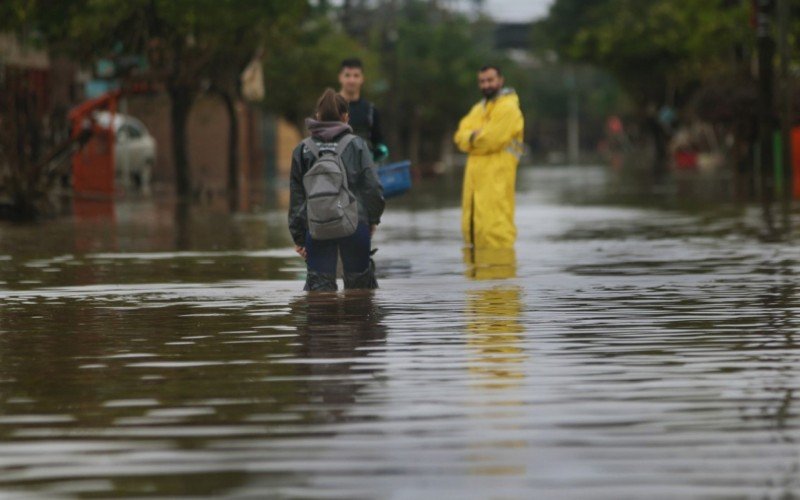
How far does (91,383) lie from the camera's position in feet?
30.4

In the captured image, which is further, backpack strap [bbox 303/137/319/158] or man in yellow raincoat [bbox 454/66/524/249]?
man in yellow raincoat [bbox 454/66/524/249]

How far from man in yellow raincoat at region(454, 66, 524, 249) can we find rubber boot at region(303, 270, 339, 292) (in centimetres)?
507

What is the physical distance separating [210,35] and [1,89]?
13.0 meters

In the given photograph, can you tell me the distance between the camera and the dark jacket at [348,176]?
1341 cm

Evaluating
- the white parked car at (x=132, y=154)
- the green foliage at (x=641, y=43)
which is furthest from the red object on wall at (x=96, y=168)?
the green foliage at (x=641, y=43)

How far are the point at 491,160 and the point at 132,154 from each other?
3525 cm

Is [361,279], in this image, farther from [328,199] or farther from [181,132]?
[181,132]

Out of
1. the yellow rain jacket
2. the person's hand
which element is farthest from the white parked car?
the person's hand

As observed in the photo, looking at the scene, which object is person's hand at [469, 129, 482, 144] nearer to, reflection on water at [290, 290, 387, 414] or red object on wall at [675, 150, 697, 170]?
reflection on water at [290, 290, 387, 414]

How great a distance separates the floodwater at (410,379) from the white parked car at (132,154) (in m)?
33.9

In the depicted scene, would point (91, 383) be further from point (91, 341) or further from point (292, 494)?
point (292, 494)

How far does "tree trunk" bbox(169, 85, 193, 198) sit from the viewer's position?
44531 millimetres

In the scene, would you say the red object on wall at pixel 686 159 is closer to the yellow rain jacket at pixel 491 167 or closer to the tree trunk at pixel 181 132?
the tree trunk at pixel 181 132

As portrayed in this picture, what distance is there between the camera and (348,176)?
13461mm
